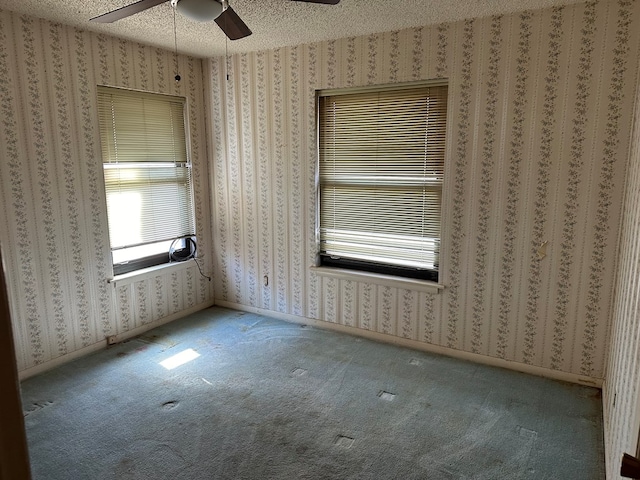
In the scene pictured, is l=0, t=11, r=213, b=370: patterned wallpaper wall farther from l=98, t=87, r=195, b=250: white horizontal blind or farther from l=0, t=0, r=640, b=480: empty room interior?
l=98, t=87, r=195, b=250: white horizontal blind

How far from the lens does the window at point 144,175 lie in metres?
3.65

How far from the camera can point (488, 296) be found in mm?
3311

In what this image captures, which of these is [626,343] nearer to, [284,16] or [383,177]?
[383,177]

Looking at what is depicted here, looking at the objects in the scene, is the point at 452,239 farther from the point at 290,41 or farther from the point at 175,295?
the point at 175,295

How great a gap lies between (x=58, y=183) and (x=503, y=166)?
319 cm

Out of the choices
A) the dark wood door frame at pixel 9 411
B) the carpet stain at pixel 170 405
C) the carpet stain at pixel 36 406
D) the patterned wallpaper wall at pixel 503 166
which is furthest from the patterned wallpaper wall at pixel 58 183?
the dark wood door frame at pixel 9 411

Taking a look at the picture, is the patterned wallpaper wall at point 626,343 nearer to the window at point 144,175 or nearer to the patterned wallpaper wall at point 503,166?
the patterned wallpaper wall at point 503,166

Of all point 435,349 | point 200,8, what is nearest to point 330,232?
point 435,349

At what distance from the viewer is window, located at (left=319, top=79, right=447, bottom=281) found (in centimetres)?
342

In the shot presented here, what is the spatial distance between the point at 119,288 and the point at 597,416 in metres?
3.60

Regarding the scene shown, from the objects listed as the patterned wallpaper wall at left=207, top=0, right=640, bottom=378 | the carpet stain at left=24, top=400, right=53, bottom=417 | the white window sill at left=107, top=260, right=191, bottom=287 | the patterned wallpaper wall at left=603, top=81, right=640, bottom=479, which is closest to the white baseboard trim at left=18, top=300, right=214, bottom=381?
the carpet stain at left=24, top=400, right=53, bottom=417

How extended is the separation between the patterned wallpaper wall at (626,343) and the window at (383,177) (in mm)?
1223

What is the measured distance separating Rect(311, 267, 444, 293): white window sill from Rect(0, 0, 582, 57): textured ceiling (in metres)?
1.92

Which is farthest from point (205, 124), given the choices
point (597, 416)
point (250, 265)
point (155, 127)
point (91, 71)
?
point (597, 416)
